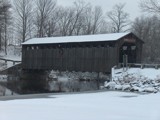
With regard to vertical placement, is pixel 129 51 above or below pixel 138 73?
above

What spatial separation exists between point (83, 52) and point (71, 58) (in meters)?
1.88

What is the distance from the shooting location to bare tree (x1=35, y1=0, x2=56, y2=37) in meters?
58.7

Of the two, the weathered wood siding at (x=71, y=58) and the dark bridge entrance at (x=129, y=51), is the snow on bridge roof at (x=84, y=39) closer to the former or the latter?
the weathered wood siding at (x=71, y=58)

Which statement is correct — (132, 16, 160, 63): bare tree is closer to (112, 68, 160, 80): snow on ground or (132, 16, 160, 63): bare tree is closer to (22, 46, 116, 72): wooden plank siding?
(22, 46, 116, 72): wooden plank siding

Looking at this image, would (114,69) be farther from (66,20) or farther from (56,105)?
(66,20)

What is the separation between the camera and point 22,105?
29.8ft

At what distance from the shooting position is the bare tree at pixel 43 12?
58.7 meters

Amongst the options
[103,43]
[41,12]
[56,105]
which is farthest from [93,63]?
[41,12]

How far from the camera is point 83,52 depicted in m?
34.4

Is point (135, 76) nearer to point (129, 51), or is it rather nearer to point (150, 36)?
point (129, 51)

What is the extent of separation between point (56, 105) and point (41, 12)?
51228 millimetres

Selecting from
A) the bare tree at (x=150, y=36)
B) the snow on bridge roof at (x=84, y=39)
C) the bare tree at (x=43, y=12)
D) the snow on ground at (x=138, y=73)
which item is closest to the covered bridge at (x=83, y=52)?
the snow on bridge roof at (x=84, y=39)

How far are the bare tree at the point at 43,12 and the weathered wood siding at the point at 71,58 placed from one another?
17.5m

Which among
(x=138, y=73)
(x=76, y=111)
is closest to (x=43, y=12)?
(x=138, y=73)
